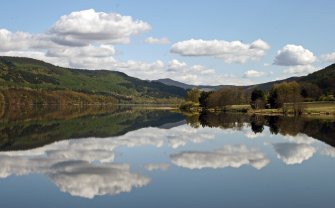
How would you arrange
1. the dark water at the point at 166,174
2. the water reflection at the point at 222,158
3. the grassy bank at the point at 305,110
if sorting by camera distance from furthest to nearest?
the grassy bank at the point at 305,110, the water reflection at the point at 222,158, the dark water at the point at 166,174

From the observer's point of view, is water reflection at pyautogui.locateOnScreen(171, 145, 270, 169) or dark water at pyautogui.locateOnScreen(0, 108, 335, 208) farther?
water reflection at pyautogui.locateOnScreen(171, 145, 270, 169)

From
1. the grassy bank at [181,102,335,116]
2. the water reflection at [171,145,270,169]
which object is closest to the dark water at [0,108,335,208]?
the water reflection at [171,145,270,169]

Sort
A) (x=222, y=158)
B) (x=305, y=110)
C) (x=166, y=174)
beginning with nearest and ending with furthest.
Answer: (x=166, y=174), (x=222, y=158), (x=305, y=110)

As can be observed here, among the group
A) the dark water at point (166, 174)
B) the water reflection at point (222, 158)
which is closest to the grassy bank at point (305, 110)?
the dark water at point (166, 174)

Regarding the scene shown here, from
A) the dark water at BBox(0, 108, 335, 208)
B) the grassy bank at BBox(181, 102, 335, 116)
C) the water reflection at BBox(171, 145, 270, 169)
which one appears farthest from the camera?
the grassy bank at BBox(181, 102, 335, 116)

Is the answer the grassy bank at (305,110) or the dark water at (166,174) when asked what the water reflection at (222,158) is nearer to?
the dark water at (166,174)

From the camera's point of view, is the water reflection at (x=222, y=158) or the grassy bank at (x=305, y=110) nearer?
the water reflection at (x=222, y=158)

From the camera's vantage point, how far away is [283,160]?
124 ft

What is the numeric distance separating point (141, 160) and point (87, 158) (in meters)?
4.83

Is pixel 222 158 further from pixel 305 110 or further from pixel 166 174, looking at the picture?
pixel 305 110

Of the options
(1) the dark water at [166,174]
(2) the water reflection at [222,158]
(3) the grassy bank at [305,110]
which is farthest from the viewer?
(3) the grassy bank at [305,110]

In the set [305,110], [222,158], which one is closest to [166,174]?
[222,158]

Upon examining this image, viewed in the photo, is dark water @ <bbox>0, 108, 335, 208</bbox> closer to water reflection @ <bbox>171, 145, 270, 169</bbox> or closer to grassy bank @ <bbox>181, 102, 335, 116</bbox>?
water reflection @ <bbox>171, 145, 270, 169</bbox>

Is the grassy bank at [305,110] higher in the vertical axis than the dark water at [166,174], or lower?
higher
